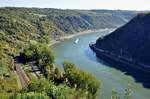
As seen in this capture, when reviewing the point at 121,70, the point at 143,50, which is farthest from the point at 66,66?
the point at 143,50

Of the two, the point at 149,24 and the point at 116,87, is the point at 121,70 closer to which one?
the point at 116,87

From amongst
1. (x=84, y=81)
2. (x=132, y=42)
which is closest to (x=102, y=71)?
(x=132, y=42)

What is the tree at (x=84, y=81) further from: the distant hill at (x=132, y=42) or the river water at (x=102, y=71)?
the distant hill at (x=132, y=42)

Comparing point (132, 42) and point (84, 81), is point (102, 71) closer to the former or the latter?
point (132, 42)

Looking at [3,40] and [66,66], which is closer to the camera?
[66,66]

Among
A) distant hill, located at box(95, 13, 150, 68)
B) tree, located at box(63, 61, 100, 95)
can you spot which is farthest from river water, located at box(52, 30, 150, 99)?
distant hill, located at box(95, 13, 150, 68)
